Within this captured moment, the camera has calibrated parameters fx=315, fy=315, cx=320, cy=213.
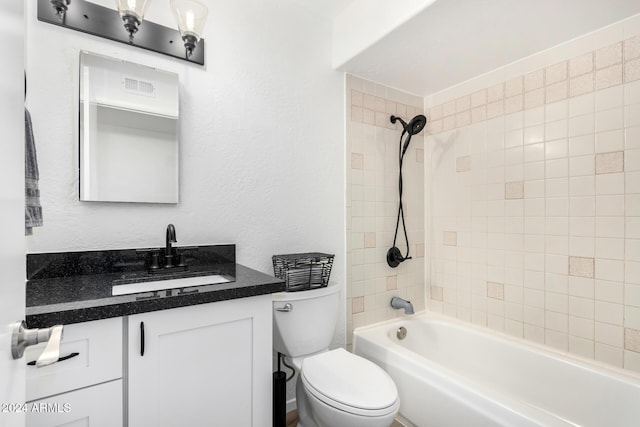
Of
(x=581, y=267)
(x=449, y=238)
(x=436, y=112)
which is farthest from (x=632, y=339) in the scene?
(x=436, y=112)

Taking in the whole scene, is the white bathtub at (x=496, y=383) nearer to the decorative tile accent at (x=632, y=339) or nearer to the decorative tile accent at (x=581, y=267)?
the decorative tile accent at (x=632, y=339)

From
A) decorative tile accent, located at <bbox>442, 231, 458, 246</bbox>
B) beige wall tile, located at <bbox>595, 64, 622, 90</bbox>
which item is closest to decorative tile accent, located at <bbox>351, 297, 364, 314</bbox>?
decorative tile accent, located at <bbox>442, 231, 458, 246</bbox>

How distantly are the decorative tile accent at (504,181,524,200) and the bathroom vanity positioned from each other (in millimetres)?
1546

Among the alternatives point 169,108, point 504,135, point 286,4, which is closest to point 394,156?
point 504,135

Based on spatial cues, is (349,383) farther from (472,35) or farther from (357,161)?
(472,35)

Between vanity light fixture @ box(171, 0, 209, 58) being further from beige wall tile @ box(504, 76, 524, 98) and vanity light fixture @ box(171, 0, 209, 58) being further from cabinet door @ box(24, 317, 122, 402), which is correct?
beige wall tile @ box(504, 76, 524, 98)

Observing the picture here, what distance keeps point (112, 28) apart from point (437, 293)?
2.48 meters

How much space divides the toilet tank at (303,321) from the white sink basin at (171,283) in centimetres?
32

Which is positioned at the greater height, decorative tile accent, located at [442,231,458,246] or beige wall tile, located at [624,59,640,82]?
beige wall tile, located at [624,59,640,82]

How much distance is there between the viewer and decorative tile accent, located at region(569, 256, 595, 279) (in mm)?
1603

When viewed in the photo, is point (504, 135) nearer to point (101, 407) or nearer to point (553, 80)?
point (553, 80)

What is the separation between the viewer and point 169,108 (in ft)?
4.82

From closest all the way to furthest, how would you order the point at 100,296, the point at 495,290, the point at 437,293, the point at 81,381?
the point at 81,381
the point at 100,296
the point at 495,290
the point at 437,293

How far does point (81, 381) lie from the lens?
841 mm
